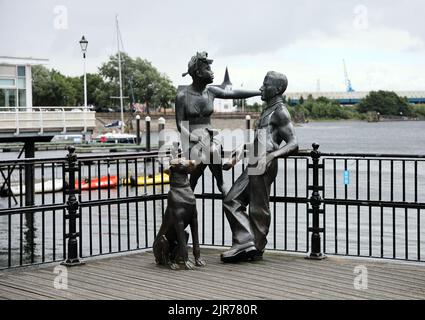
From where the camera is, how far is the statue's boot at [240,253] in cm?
916

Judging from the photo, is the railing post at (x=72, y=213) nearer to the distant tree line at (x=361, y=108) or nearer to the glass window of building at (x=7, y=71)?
the glass window of building at (x=7, y=71)

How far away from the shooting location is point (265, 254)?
385 inches

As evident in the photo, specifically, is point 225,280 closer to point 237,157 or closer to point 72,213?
point 237,157

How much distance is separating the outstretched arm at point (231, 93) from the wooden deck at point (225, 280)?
2172 millimetres

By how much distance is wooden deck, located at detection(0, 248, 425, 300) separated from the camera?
7582 millimetres

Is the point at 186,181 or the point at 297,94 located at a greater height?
the point at 297,94

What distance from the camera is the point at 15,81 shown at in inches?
1785

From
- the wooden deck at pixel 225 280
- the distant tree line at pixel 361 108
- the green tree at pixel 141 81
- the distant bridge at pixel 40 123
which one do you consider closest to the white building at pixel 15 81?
the distant bridge at pixel 40 123

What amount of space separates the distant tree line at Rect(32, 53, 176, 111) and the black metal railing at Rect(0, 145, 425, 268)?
61.6 m

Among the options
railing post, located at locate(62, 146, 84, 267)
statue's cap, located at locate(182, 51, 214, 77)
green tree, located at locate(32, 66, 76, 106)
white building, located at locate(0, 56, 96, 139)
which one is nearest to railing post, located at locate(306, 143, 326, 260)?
statue's cap, located at locate(182, 51, 214, 77)

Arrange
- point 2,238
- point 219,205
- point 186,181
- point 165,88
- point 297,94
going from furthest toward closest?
1. point 297,94
2. point 165,88
3. point 219,205
4. point 2,238
5. point 186,181
